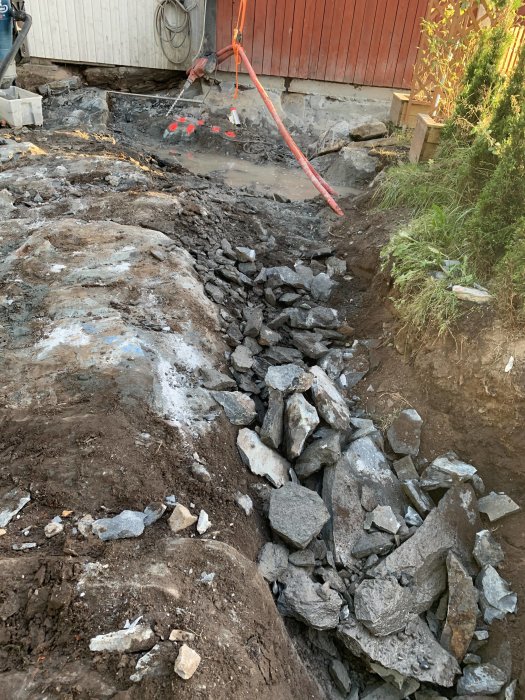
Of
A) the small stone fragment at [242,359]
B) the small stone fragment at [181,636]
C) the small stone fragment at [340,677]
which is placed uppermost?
the small stone fragment at [181,636]

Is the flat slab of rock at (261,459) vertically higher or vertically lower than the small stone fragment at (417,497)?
higher

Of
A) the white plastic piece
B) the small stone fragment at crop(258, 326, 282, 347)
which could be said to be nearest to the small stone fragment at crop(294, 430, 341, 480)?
the small stone fragment at crop(258, 326, 282, 347)

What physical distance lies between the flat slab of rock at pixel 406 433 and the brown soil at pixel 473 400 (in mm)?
63

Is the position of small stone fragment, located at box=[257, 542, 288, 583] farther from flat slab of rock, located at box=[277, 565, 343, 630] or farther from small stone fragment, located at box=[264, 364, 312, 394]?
small stone fragment, located at box=[264, 364, 312, 394]

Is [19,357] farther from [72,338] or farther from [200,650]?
[200,650]

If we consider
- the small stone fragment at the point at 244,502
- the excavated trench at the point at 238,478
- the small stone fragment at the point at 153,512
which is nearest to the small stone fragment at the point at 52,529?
the excavated trench at the point at 238,478

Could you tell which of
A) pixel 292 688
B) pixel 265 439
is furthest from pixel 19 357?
pixel 292 688

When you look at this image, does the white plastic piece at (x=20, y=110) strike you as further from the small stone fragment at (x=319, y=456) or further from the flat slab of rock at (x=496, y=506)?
the flat slab of rock at (x=496, y=506)

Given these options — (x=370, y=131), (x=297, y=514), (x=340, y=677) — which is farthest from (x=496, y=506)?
(x=370, y=131)

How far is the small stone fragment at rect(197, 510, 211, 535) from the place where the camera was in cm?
259

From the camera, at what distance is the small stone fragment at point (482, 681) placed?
2.64m

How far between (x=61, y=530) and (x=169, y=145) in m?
7.76

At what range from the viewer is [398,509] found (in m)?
3.30

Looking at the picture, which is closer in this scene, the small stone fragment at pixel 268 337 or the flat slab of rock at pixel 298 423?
the flat slab of rock at pixel 298 423
